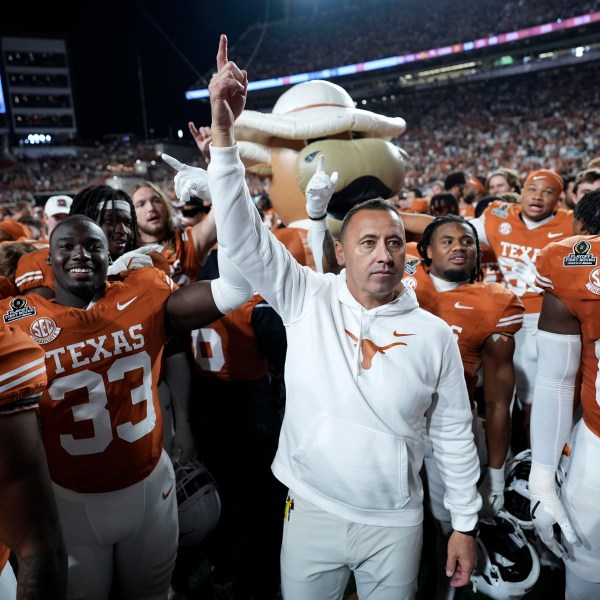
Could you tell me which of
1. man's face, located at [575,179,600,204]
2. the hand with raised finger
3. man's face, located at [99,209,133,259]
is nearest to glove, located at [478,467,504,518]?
the hand with raised finger

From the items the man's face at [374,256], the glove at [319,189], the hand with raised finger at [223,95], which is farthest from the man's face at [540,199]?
the hand with raised finger at [223,95]

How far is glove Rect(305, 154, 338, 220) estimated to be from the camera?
2.30 metres

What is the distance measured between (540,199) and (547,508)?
8.10ft

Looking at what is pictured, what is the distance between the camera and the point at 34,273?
230 cm

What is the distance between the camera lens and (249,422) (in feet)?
8.44

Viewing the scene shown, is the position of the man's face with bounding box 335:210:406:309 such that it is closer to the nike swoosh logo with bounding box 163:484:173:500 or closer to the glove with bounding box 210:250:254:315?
the glove with bounding box 210:250:254:315

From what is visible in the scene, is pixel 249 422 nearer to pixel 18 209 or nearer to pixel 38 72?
pixel 18 209

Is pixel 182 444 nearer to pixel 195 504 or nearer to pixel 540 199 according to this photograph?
pixel 195 504

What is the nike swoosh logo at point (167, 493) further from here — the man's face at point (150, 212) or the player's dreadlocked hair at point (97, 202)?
the man's face at point (150, 212)

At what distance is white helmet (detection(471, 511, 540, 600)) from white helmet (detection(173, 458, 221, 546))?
47.0 inches

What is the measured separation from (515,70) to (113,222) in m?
24.1

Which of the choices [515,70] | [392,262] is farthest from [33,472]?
[515,70]

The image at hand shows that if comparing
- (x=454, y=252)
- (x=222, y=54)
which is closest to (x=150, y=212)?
(x=222, y=54)

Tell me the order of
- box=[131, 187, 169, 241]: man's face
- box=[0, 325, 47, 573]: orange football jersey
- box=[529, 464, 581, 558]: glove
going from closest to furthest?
box=[0, 325, 47, 573]: orange football jersey, box=[529, 464, 581, 558]: glove, box=[131, 187, 169, 241]: man's face
